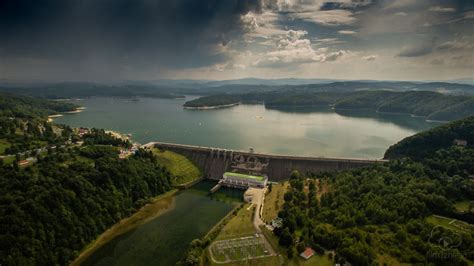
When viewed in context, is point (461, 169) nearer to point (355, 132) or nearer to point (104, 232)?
point (104, 232)

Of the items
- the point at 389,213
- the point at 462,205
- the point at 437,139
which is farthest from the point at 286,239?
the point at 437,139

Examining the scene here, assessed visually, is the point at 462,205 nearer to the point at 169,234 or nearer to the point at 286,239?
the point at 286,239

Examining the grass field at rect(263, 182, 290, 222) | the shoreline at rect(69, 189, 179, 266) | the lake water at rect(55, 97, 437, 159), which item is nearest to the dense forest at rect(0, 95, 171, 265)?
the shoreline at rect(69, 189, 179, 266)

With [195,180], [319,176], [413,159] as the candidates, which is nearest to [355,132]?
[413,159]

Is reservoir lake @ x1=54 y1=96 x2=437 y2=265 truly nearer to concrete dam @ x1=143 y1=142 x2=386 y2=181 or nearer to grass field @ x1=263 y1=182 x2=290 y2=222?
concrete dam @ x1=143 y1=142 x2=386 y2=181

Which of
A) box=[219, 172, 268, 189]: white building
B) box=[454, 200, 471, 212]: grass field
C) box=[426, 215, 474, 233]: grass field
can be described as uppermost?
box=[454, 200, 471, 212]: grass field

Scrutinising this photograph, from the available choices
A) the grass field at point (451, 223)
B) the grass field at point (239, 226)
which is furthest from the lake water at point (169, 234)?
the grass field at point (451, 223)
